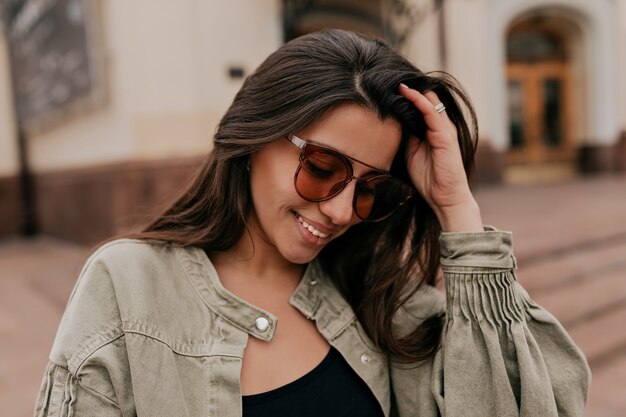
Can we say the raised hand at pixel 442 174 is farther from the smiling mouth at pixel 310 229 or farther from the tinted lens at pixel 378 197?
the smiling mouth at pixel 310 229

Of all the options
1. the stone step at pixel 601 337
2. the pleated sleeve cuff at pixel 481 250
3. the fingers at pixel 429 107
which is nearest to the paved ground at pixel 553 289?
the stone step at pixel 601 337

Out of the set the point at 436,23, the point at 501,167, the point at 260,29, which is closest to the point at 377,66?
the point at 260,29

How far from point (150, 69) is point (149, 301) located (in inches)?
171

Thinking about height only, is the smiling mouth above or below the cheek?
below

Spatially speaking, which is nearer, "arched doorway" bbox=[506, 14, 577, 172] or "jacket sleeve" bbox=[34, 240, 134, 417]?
"jacket sleeve" bbox=[34, 240, 134, 417]

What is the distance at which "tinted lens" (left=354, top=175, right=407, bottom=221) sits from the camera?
4.50 ft

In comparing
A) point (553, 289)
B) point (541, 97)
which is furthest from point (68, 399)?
point (541, 97)

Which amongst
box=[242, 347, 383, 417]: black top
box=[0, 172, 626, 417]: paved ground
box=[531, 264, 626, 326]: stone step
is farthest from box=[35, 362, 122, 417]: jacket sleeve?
box=[531, 264, 626, 326]: stone step

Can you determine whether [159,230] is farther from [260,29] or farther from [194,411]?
[260,29]

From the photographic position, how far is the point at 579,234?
487cm

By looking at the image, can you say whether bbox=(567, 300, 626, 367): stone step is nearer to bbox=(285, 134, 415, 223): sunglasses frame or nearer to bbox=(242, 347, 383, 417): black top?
bbox=(242, 347, 383, 417): black top

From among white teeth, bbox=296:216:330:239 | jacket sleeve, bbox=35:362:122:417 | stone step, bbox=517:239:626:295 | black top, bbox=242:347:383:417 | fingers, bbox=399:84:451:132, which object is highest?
fingers, bbox=399:84:451:132

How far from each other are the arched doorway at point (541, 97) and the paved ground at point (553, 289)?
506cm

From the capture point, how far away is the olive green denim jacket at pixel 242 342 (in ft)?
3.79
